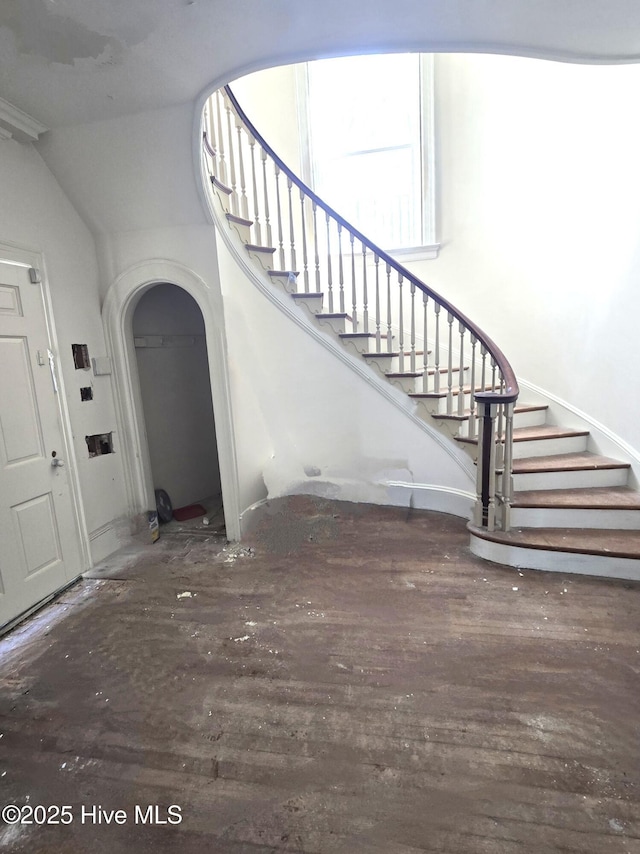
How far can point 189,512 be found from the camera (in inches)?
163

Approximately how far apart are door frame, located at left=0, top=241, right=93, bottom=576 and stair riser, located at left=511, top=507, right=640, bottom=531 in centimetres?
306

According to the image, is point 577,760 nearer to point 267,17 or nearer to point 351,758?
point 351,758

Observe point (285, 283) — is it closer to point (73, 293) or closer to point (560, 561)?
point (73, 293)

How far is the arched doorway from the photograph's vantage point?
386 centimetres

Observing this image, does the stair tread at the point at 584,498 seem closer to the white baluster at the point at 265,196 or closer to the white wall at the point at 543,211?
the white wall at the point at 543,211

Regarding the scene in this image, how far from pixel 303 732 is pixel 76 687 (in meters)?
1.13

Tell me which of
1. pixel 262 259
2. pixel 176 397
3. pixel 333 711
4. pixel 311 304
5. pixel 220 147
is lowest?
pixel 333 711

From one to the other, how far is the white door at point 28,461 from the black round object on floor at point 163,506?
3.56 feet

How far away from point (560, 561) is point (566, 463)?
90 cm

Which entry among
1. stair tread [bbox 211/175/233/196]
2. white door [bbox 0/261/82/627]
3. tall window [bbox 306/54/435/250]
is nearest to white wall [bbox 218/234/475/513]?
stair tread [bbox 211/175/233/196]

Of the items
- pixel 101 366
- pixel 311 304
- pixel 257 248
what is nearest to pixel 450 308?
pixel 311 304

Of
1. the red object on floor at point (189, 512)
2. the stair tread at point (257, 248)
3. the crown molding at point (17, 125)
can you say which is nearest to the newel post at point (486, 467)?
the stair tread at point (257, 248)

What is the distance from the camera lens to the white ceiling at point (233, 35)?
5.64 ft

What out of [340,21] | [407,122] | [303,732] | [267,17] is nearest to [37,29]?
[267,17]
